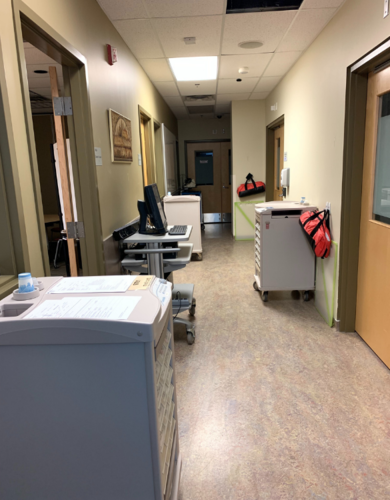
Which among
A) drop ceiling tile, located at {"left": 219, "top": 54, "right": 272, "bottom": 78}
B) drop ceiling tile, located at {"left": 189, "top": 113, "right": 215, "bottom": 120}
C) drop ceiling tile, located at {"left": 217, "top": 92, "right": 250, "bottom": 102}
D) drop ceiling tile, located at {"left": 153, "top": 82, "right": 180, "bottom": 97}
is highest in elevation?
drop ceiling tile, located at {"left": 189, "top": 113, "right": 215, "bottom": 120}

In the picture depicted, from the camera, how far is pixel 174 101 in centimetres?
647

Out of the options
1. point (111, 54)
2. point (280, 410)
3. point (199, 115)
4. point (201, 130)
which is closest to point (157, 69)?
point (111, 54)

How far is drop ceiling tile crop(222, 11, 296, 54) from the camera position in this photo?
9.59ft

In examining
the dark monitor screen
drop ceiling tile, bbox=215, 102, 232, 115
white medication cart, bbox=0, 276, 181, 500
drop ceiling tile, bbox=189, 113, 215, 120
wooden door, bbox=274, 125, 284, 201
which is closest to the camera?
white medication cart, bbox=0, 276, 181, 500

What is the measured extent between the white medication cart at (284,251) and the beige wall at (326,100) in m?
0.29

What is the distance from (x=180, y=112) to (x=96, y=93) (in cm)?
561

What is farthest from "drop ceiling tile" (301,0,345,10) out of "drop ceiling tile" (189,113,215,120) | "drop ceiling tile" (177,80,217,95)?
"drop ceiling tile" (189,113,215,120)

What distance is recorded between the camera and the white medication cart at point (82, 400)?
0.97 m

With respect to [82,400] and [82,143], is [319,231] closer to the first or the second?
[82,143]

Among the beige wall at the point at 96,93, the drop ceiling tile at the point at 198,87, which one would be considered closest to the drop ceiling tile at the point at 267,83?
the drop ceiling tile at the point at 198,87

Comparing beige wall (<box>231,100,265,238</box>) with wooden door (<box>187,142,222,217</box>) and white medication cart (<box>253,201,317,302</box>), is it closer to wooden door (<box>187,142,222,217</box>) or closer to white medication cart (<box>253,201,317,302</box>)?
wooden door (<box>187,142,222,217</box>)

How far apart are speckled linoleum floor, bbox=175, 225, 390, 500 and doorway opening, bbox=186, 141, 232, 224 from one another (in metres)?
6.22

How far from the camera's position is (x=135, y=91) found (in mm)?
3859

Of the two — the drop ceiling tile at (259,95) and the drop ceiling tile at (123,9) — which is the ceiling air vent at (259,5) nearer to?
the drop ceiling tile at (123,9)
